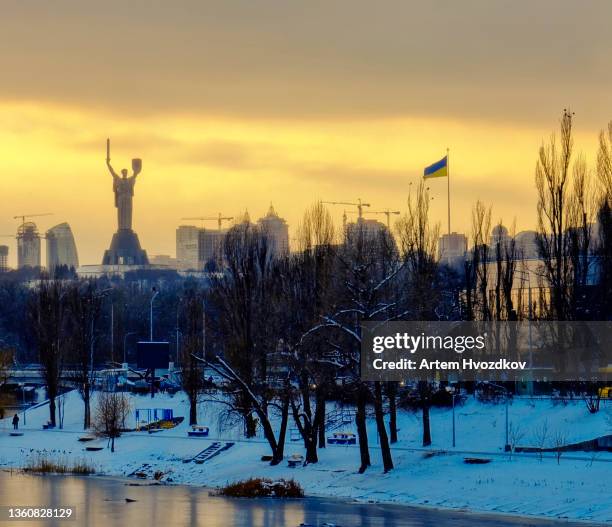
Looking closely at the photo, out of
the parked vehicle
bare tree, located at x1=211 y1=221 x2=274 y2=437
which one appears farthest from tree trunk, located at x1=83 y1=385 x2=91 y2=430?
the parked vehicle

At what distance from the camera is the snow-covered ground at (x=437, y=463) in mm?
45969

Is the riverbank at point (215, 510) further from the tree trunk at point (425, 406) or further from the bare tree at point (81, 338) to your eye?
the bare tree at point (81, 338)

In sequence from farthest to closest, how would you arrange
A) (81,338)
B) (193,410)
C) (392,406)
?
(81,338)
(193,410)
(392,406)

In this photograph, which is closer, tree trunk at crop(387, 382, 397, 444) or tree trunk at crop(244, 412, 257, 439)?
tree trunk at crop(387, 382, 397, 444)

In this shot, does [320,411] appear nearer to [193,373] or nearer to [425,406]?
[425,406]

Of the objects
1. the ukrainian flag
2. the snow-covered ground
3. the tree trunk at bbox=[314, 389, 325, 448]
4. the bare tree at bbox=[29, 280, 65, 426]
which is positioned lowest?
the snow-covered ground

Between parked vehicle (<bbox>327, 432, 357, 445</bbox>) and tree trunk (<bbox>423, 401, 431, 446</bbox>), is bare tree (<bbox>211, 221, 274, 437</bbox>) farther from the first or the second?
tree trunk (<bbox>423, 401, 431, 446</bbox>)

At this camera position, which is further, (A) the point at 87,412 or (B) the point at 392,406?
(A) the point at 87,412

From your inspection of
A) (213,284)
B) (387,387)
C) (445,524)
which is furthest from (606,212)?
(445,524)

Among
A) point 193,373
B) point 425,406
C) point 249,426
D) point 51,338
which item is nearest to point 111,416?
point 193,373

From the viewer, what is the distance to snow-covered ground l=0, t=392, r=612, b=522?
4597 centimetres

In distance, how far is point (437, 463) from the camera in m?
53.3

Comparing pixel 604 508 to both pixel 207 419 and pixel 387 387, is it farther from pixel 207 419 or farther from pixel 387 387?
pixel 207 419

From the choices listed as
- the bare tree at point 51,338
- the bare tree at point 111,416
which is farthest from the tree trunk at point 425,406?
the bare tree at point 51,338
